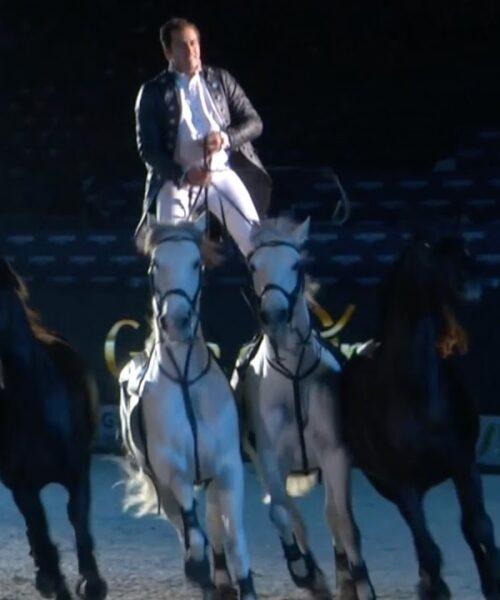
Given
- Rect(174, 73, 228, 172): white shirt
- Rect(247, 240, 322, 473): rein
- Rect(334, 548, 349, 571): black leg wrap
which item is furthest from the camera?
Rect(174, 73, 228, 172): white shirt

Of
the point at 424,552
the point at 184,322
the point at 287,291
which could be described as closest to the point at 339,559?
the point at 424,552

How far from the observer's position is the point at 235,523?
685 centimetres

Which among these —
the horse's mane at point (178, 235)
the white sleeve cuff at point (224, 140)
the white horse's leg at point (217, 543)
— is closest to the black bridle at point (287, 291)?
the horse's mane at point (178, 235)

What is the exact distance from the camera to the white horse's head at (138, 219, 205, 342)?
263 inches

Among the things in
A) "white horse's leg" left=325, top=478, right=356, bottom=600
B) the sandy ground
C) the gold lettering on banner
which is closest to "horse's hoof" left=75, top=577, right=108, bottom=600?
the sandy ground

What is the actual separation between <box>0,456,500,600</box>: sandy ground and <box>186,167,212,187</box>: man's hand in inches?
68.8

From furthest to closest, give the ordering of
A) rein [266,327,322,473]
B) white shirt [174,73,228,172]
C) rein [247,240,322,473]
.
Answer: white shirt [174,73,228,172], rein [266,327,322,473], rein [247,240,322,473]

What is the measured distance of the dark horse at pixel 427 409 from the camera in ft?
A: 21.8

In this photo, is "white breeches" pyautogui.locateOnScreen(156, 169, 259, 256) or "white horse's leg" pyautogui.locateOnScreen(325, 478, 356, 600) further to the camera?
"white breeches" pyautogui.locateOnScreen(156, 169, 259, 256)

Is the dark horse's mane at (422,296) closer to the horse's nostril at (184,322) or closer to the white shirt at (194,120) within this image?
the horse's nostril at (184,322)

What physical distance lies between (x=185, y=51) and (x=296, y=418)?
166 cm

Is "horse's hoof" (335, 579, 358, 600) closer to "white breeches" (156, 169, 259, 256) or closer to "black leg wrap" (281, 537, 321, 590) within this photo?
"black leg wrap" (281, 537, 321, 590)

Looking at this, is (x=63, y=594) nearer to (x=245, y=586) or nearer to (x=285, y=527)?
(x=245, y=586)

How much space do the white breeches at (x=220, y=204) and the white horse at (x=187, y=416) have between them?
0.60 meters
